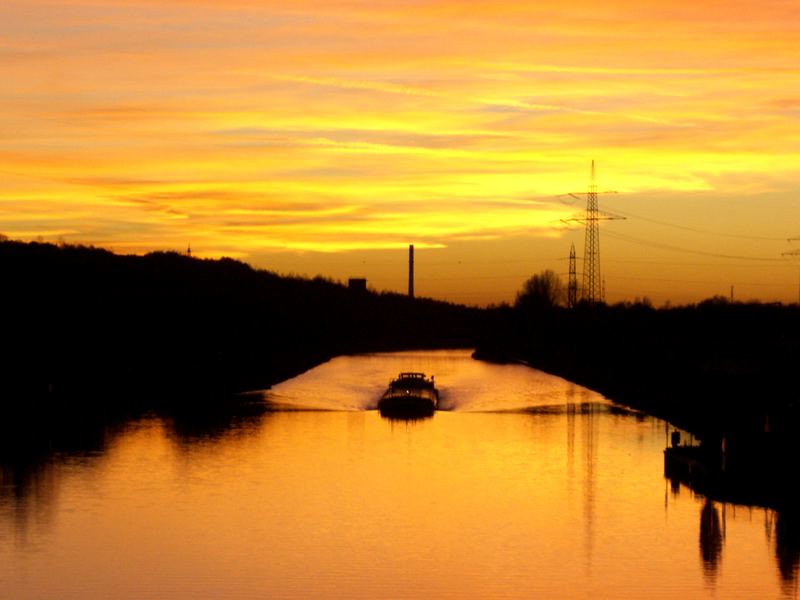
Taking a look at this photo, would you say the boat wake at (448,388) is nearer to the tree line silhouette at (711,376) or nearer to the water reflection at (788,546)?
the tree line silhouette at (711,376)

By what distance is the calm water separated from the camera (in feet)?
107

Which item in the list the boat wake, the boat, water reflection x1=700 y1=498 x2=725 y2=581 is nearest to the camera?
water reflection x1=700 y1=498 x2=725 y2=581

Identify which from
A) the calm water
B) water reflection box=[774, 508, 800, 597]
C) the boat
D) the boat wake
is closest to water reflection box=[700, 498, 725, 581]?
the calm water

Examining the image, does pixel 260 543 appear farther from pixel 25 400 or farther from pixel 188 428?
pixel 25 400

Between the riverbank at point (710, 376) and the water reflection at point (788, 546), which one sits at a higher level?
the riverbank at point (710, 376)

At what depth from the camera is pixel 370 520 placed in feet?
132

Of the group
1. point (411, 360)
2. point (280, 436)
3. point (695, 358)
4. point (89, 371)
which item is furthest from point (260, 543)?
point (411, 360)

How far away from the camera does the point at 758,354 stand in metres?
107

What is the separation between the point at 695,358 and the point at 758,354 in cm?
478

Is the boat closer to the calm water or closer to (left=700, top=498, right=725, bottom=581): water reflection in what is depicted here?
the calm water

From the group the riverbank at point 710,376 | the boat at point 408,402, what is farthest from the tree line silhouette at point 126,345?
the riverbank at point 710,376

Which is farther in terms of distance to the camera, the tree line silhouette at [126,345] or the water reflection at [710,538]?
the tree line silhouette at [126,345]

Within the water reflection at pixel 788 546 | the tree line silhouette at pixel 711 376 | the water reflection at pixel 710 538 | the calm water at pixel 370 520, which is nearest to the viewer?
the calm water at pixel 370 520

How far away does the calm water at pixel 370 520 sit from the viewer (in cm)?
3247
